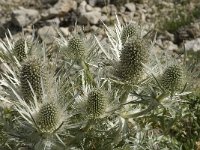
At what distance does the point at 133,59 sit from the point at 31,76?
709 millimetres

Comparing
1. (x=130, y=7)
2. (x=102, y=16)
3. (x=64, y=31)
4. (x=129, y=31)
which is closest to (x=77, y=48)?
(x=129, y=31)

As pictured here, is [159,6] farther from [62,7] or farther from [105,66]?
[105,66]

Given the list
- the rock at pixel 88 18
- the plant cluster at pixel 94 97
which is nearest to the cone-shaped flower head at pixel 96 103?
the plant cluster at pixel 94 97

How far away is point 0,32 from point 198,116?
3.04m

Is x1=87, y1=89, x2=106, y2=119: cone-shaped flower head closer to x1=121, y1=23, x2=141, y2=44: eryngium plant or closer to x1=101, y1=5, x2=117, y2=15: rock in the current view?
x1=121, y1=23, x2=141, y2=44: eryngium plant

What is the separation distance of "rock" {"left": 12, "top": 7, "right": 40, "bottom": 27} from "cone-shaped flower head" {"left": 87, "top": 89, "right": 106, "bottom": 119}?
10.7ft

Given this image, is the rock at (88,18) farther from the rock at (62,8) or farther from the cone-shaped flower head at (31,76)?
the cone-shaped flower head at (31,76)

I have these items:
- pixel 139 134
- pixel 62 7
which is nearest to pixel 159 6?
pixel 62 7

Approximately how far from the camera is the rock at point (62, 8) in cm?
626

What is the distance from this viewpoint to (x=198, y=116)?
A: 168 inches

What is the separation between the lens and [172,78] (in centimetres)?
314

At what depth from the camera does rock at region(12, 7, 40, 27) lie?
6.11 metres

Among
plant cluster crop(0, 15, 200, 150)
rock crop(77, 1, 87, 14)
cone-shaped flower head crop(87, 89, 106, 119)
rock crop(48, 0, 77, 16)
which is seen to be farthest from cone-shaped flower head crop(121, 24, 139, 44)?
rock crop(48, 0, 77, 16)

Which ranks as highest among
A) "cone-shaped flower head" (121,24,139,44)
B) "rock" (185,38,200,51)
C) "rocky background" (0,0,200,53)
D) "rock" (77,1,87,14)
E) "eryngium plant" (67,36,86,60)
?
"cone-shaped flower head" (121,24,139,44)
